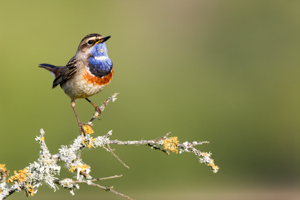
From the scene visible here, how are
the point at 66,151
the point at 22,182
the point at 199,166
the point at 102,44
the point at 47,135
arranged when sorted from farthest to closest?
the point at 199,166, the point at 47,135, the point at 102,44, the point at 66,151, the point at 22,182

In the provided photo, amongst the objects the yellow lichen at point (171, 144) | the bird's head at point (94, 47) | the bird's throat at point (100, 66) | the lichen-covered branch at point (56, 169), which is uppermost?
the bird's head at point (94, 47)

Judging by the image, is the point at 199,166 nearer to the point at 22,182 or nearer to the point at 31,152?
the point at 31,152

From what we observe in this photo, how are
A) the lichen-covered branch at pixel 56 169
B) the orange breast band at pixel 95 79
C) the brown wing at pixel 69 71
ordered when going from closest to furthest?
the lichen-covered branch at pixel 56 169 < the orange breast band at pixel 95 79 < the brown wing at pixel 69 71

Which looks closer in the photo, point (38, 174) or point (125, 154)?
point (38, 174)

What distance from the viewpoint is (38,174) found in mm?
2332

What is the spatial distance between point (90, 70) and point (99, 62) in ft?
0.36

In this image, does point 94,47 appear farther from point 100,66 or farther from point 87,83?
point 87,83

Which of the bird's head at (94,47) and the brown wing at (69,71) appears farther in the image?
the brown wing at (69,71)

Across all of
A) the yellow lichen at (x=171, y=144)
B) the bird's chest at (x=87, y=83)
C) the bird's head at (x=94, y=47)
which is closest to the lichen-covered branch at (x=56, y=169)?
the yellow lichen at (x=171, y=144)

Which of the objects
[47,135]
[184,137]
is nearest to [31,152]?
[47,135]

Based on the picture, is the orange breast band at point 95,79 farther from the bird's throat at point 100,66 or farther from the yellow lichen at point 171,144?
the yellow lichen at point 171,144

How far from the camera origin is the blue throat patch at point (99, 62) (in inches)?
138

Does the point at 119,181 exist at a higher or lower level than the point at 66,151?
higher

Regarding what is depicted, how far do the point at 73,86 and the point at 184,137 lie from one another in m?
3.59
